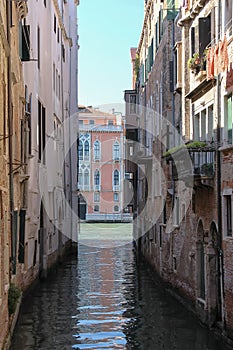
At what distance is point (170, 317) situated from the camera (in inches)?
679

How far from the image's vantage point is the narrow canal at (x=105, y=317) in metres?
14.4

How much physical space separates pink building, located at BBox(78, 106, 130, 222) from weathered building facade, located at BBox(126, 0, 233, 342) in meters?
58.8

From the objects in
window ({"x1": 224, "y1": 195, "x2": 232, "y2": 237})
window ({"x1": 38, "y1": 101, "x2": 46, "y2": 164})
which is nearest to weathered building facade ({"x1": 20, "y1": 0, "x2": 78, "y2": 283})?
window ({"x1": 38, "y1": 101, "x2": 46, "y2": 164})

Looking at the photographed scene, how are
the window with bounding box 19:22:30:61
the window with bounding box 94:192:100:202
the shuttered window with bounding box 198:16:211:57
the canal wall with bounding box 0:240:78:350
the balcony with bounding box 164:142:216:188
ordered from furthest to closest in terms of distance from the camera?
the window with bounding box 94:192:100:202 → the window with bounding box 19:22:30:61 → the shuttered window with bounding box 198:16:211:57 → the balcony with bounding box 164:142:216:188 → the canal wall with bounding box 0:240:78:350

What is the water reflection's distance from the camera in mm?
14422

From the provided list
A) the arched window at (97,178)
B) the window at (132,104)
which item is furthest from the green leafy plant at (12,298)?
the arched window at (97,178)

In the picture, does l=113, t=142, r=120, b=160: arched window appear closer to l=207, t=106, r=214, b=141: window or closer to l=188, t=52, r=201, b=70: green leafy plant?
l=188, t=52, r=201, b=70: green leafy plant

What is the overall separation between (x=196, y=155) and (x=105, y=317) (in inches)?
203

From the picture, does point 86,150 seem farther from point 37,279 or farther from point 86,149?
point 37,279

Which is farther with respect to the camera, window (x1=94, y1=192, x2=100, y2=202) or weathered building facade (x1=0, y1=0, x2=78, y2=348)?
window (x1=94, y1=192, x2=100, y2=202)

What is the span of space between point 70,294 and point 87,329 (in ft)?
20.5

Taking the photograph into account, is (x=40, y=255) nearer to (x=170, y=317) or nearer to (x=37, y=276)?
(x=37, y=276)

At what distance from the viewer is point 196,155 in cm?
1581

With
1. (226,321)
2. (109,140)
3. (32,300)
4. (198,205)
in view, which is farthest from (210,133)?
(109,140)
